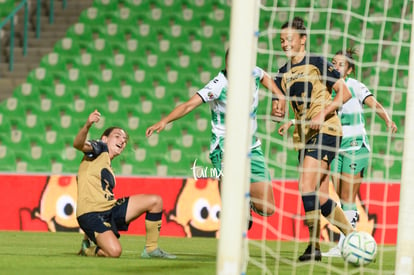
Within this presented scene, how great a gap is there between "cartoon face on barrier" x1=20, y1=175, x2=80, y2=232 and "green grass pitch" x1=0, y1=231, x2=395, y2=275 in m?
1.66

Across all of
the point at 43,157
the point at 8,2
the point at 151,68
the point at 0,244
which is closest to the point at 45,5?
the point at 8,2

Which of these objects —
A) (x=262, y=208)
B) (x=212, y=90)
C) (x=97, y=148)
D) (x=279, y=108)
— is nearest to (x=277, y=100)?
(x=279, y=108)

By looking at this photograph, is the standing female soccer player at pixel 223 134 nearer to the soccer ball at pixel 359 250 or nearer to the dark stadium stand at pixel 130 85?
the soccer ball at pixel 359 250

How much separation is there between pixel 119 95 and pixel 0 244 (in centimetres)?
519

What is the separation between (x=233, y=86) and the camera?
4469mm

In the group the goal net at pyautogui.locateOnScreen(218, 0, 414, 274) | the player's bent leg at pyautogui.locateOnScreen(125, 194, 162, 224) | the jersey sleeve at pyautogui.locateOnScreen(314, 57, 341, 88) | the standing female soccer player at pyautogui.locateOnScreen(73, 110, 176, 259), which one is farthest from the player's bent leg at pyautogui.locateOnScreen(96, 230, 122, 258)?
the jersey sleeve at pyautogui.locateOnScreen(314, 57, 341, 88)

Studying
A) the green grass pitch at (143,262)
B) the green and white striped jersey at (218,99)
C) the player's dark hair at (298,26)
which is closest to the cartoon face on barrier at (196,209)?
the green grass pitch at (143,262)

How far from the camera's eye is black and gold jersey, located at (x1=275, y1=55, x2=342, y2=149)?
627 cm

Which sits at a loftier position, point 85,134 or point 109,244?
point 85,134

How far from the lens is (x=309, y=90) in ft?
21.2

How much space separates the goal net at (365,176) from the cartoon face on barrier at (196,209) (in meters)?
0.49

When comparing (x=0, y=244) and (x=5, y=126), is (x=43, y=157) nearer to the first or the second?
(x=5, y=126)

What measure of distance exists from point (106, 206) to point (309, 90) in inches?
62.4

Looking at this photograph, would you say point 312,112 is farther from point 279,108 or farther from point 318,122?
Result: point 318,122
